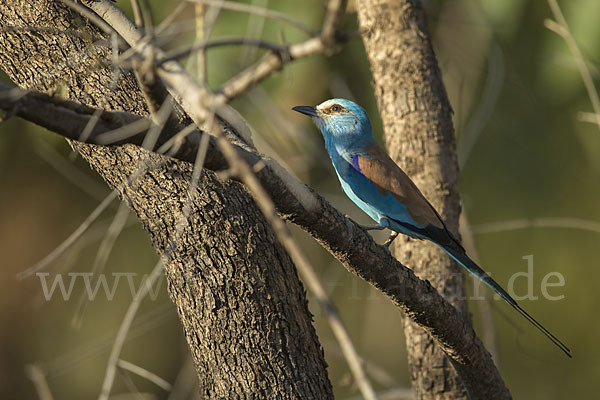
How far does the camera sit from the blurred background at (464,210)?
22.8 ft

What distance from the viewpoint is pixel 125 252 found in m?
8.99

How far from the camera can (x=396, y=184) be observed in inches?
150

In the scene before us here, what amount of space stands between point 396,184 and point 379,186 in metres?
0.10

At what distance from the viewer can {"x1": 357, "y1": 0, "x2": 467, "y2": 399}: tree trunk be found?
385 cm

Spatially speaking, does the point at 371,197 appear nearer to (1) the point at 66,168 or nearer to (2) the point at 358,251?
(2) the point at 358,251

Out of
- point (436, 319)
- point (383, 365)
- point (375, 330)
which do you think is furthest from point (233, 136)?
point (383, 365)

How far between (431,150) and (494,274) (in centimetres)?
469

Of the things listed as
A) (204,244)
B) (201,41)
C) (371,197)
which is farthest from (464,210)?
(201,41)

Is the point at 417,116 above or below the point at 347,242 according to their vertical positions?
above

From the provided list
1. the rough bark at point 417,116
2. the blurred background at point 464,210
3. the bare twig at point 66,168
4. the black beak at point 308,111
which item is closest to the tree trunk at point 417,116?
the rough bark at point 417,116

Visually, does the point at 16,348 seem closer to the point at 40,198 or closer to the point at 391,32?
the point at 40,198

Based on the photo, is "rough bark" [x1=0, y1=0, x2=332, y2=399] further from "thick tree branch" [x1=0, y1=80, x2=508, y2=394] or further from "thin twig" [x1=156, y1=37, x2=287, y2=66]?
"thin twig" [x1=156, y1=37, x2=287, y2=66]

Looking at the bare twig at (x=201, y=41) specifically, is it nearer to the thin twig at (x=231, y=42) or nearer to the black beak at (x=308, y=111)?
the thin twig at (x=231, y=42)

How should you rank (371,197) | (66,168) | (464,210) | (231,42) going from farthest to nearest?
(464,210)
(66,168)
(371,197)
(231,42)
